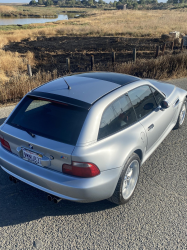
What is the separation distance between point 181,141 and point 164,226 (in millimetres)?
2457

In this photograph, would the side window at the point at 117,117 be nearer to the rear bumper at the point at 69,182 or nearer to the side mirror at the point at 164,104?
the rear bumper at the point at 69,182

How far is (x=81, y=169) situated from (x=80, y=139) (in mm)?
334

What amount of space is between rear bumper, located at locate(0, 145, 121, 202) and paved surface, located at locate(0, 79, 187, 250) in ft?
1.38

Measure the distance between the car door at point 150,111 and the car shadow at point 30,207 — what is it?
4.16ft

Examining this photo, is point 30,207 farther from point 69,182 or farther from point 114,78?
point 114,78

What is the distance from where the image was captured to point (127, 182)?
3.27m

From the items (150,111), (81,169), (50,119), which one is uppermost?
(50,119)

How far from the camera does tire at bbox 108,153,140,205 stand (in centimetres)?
302

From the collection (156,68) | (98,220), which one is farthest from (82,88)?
(156,68)

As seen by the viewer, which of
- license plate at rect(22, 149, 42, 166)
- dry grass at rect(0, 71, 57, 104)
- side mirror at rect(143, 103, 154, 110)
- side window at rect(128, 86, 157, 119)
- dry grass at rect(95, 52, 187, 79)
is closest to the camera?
license plate at rect(22, 149, 42, 166)

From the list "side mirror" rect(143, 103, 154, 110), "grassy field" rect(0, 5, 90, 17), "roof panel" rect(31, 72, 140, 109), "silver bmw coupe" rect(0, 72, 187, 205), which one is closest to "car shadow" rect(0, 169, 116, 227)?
"silver bmw coupe" rect(0, 72, 187, 205)

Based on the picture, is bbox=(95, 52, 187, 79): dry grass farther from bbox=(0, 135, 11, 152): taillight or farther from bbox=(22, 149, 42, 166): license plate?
bbox=(22, 149, 42, 166): license plate

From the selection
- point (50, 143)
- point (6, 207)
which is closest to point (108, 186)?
point (50, 143)

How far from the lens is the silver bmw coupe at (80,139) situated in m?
2.68
